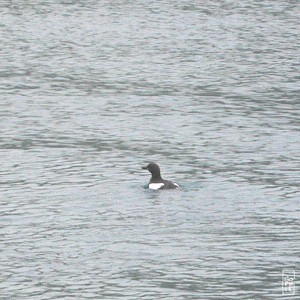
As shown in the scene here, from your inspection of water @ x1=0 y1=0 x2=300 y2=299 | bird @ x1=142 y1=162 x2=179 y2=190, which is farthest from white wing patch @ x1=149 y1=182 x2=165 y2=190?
water @ x1=0 y1=0 x2=300 y2=299

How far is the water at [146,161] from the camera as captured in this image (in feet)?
97.1

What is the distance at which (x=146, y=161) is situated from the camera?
42.5 metres

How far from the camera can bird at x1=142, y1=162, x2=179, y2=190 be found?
3731 cm

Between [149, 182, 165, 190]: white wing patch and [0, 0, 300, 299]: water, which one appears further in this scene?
[149, 182, 165, 190]: white wing patch

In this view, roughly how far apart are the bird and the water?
50 cm

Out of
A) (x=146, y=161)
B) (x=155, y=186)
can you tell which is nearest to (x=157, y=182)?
(x=155, y=186)

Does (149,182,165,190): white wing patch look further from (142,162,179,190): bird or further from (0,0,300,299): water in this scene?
(0,0,300,299): water

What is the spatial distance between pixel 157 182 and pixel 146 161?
16.9ft

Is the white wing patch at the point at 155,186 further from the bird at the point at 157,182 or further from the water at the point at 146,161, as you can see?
the water at the point at 146,161

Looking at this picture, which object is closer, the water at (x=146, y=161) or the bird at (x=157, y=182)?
the water at (x=146, y=161)

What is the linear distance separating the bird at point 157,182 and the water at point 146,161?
0.50 metres

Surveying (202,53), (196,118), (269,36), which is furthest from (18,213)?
(269,36)

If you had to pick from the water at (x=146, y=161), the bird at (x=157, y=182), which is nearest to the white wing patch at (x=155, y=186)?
the bird at (x=157, y=182)

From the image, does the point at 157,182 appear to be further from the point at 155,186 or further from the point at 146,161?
the point at 146,161
